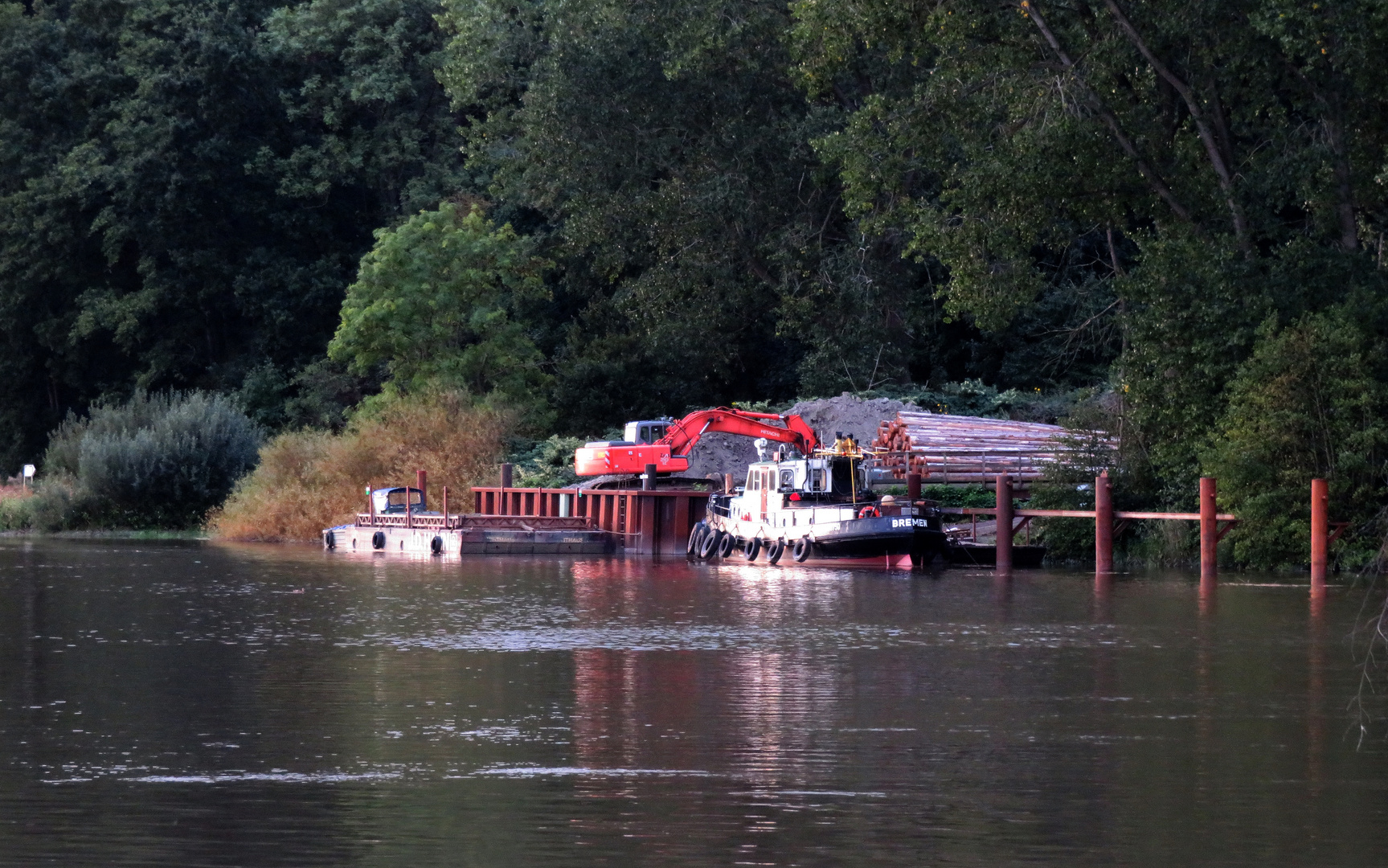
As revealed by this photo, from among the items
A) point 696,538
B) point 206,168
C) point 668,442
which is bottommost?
point 696,538

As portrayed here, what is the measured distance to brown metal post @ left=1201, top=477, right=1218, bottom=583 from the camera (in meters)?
38.5

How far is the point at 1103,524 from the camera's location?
4016 centimetres

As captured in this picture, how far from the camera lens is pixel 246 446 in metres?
66.6

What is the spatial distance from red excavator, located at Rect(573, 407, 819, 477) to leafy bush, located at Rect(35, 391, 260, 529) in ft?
62.1

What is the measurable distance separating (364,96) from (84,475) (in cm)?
1836

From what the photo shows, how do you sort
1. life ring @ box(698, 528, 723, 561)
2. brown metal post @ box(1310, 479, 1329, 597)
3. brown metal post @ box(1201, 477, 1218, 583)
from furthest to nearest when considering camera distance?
life ring @ box(698, 528, 723, 561)
brown metal post @ box(1201, 477, 1218, 583)
brown metal post @ box(1310, 479, 1329, 597)

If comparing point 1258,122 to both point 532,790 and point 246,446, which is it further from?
point 246,446

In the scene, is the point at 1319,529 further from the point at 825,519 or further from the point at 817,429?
the point at 817,429

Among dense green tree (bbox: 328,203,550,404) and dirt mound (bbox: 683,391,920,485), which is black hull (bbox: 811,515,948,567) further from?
dense green tree (bbox: 328,203,550,404)

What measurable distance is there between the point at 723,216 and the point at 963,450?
13879mm

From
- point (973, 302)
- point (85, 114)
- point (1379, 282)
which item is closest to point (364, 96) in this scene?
point (85, 114)

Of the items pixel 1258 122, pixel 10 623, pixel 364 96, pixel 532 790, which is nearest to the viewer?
pixel 532 790

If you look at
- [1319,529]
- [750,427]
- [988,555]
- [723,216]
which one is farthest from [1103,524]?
[723,216]

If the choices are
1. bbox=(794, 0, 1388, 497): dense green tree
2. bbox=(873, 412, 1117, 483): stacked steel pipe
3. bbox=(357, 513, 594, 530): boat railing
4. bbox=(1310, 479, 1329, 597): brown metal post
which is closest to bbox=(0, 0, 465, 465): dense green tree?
bbox=(357, 513, 594, 530): boat railing
